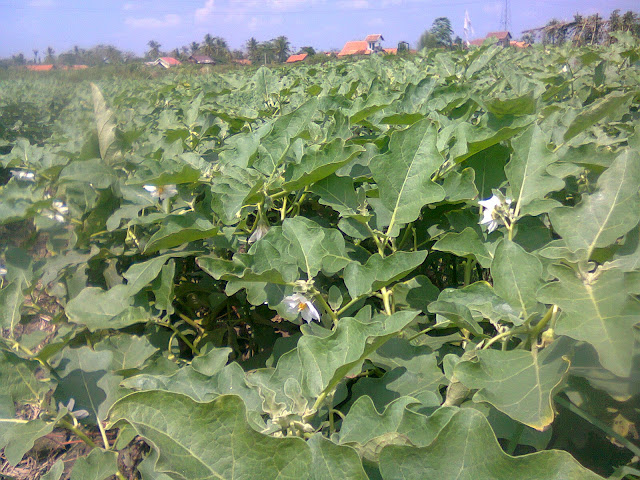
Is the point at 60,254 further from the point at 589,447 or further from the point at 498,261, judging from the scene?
the point at 589,447

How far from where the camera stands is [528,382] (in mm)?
687

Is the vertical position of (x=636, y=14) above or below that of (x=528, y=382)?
above

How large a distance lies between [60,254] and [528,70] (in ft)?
11.2

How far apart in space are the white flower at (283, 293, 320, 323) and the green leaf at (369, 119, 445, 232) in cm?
26

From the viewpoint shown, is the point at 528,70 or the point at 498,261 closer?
the point at 498,261

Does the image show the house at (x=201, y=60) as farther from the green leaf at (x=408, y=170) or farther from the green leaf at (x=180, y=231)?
the green leaf at (x=408, y=170)

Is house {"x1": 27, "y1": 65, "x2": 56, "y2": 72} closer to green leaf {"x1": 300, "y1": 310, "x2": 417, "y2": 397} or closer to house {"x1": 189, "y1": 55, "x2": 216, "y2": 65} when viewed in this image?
green leaf {"x1": 300, "y1": 310, "x2": 417, "y2": 397}

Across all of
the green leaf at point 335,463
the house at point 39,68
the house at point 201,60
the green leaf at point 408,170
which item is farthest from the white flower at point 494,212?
the house at point 201,60

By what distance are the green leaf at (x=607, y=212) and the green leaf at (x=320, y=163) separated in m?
0.48

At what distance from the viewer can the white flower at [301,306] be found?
3.26 feet

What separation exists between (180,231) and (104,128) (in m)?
0.61

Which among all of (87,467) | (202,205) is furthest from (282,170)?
(87,467)

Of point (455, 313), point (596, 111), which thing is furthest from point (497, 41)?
point (455, 313)

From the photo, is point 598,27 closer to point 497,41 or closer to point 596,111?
point 497,41
